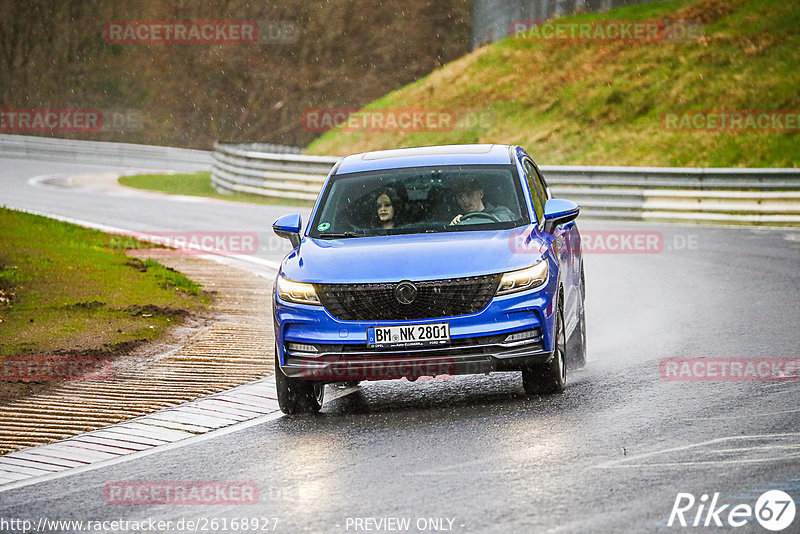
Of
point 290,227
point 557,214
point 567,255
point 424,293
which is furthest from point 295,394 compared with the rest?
point 567,255

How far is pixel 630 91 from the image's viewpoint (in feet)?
120

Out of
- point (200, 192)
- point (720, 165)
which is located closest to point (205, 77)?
point (200, 192)

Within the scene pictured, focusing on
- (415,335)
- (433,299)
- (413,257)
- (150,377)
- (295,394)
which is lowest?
(150,377)

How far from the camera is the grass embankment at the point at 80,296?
1198cm

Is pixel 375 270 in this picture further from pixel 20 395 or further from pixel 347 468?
pixel 20 395

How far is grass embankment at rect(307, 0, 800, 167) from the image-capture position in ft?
107

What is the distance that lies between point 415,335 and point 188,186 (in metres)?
27.4

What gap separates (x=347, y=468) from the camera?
730 centimetres

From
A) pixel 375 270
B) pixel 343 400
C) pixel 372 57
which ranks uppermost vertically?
pixel 372 57

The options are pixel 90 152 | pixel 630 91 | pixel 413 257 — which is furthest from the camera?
pixel 90 152

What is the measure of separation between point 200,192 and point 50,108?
38.6 metres

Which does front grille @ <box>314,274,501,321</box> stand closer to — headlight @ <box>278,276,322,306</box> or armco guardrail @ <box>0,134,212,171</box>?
headlight @ <box>278,276,322,306</box>

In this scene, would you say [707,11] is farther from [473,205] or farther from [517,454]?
[517,454]

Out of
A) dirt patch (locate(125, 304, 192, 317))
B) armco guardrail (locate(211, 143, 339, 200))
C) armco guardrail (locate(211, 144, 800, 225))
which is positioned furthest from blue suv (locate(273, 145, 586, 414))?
armco guardrail (locate(211, 143, 339, 200))
